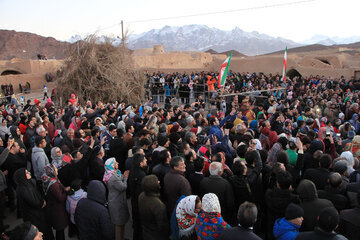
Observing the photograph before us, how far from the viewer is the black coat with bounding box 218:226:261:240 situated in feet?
8.72

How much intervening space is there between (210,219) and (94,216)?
1412 mm

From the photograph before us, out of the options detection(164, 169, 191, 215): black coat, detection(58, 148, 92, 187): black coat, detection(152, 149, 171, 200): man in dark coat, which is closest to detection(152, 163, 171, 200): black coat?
detection(152, 149, 171, 200): man in dark coat

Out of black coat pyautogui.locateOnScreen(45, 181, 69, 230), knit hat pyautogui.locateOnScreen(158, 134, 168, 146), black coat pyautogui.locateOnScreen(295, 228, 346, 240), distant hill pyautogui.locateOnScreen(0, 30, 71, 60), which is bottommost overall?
black coat pyautogui.locateOnScreen(45, 181, 69, 230)

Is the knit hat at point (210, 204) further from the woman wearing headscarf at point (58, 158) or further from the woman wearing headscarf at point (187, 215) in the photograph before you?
the woman wearing headscarf at point (58, 158)

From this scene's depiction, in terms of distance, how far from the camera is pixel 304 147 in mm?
5281

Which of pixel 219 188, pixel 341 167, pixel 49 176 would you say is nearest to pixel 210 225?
pixel 219 188

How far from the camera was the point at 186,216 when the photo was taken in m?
3.34

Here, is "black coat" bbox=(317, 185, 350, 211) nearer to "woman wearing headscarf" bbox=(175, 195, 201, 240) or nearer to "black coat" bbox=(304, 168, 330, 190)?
"black coat" bbox=(304, 168, 330, 190)

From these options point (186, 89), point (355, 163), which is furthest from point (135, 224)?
point (186, 89)

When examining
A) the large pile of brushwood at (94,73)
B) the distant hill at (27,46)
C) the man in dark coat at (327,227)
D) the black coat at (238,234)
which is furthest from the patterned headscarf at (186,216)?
the distant hill at (27,46)

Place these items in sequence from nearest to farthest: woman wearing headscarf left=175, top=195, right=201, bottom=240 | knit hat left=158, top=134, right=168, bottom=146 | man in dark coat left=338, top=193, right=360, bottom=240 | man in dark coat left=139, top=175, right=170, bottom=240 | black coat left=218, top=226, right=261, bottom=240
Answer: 1. black coat left=218, top=226, right=261, bottom=240
2. man in dark coat left=338, top=193, right=360, bottom=240
3. woman wearing headscarf left=175, top=195, right=201, bottom=240
4. man in dark coat left=139, top=175, right=170, bottom=240
5. knit hat left=158, top=134, right=168, bottom=146

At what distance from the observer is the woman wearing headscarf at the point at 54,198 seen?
4.01 metres

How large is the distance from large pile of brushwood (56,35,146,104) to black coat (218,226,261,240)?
36.4 feet

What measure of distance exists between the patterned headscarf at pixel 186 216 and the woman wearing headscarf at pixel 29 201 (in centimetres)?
195
